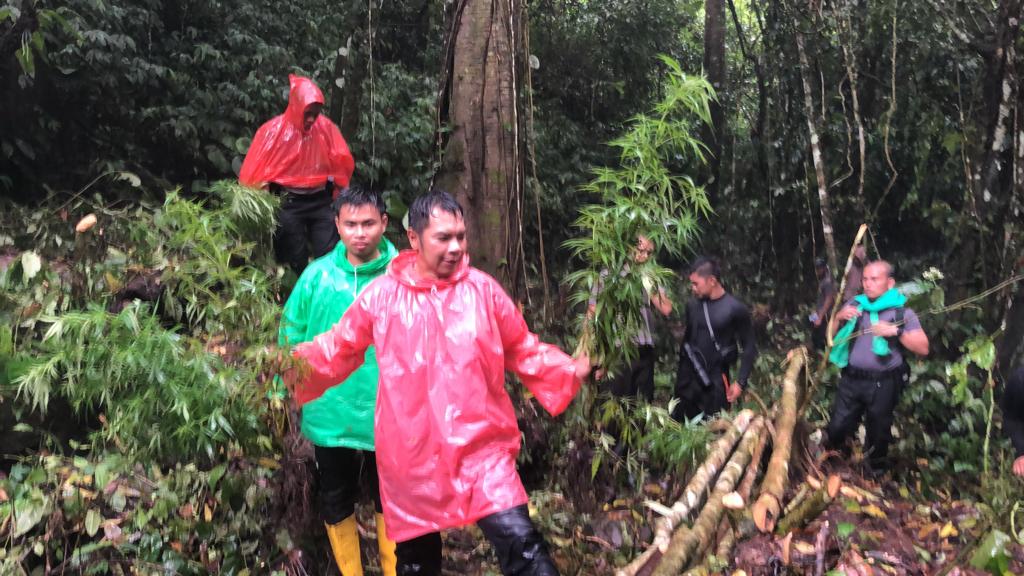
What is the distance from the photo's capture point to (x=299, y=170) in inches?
198

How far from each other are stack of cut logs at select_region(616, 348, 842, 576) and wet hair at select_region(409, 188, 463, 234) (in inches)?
57.5

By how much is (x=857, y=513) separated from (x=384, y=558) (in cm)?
220

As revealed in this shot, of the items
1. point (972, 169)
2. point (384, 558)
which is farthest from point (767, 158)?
point (384, 558)

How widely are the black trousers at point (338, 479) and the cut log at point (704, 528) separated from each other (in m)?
1.27

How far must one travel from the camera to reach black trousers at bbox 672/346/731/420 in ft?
16.4

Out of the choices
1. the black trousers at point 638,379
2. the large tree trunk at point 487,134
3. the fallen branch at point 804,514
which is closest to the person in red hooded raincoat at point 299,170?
the large tree trunk at point 487,134

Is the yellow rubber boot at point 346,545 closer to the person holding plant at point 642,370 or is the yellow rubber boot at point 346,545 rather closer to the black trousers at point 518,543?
the black trousers at point 518,543

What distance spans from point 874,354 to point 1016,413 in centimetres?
117

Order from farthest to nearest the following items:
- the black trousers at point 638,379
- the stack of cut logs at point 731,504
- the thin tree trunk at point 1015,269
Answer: the thin tree trunk at point 1015,269 → the black trousers at point 638,379 → the stack of cut logs at point 731,504

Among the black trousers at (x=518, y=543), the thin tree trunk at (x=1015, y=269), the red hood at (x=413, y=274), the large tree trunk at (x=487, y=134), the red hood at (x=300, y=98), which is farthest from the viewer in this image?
the thin tree trunk at (x=1015, y=269)

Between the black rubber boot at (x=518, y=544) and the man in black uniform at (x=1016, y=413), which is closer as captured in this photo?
the black rubber boot at (x=518, y=544)

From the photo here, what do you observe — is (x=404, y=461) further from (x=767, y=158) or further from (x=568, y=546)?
(x=767, y=158)

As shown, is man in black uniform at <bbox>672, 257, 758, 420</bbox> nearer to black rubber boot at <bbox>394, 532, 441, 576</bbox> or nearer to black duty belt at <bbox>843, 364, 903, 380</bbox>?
black duty belt at <bbox>843, 364, 903, 380</bbox>

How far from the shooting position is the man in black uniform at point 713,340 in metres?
4.90
